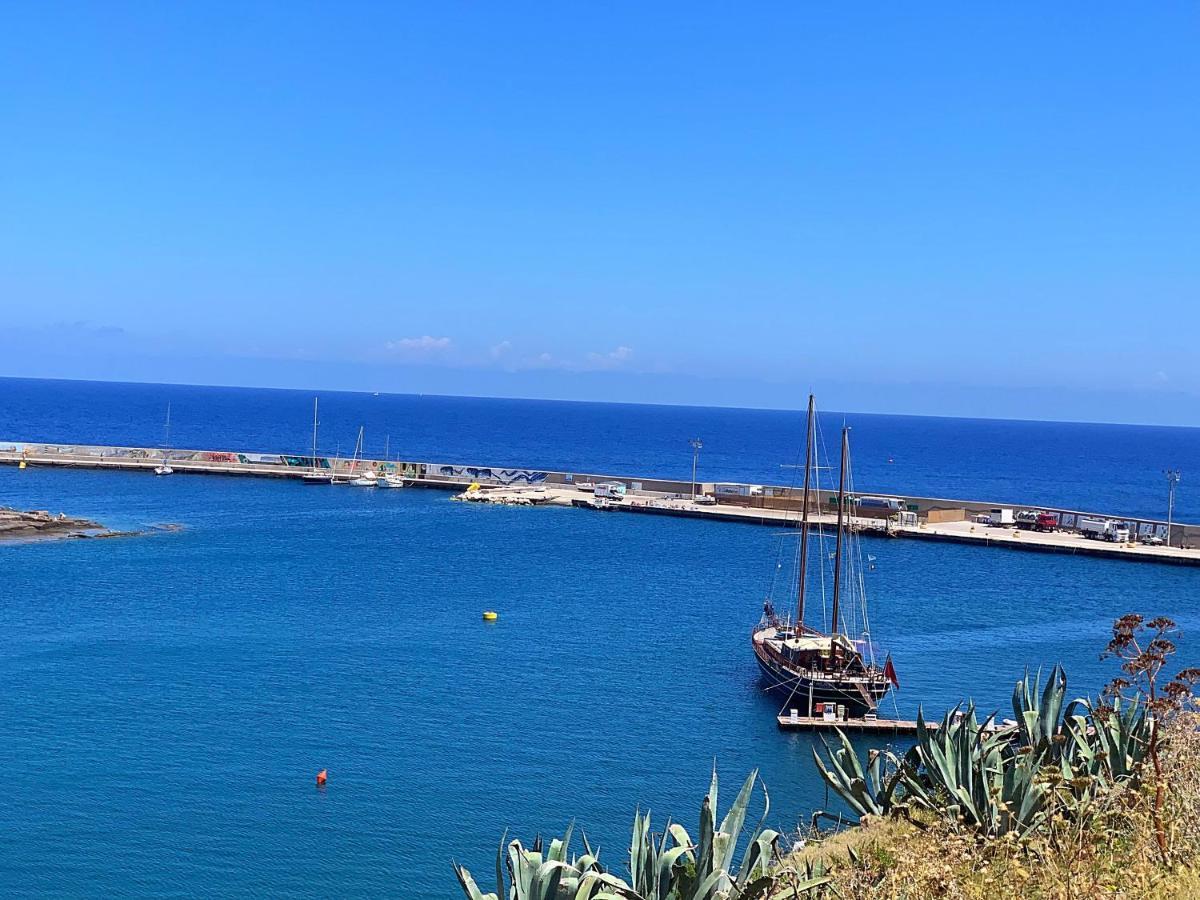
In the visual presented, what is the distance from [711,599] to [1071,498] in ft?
253

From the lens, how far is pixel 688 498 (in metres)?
82.2

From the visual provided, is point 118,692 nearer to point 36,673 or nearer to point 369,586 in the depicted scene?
point 36,673

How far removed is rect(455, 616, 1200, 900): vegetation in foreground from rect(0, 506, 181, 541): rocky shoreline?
53.8 m

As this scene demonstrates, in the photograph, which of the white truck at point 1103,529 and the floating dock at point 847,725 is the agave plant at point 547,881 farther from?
the white truck at point 1103,529

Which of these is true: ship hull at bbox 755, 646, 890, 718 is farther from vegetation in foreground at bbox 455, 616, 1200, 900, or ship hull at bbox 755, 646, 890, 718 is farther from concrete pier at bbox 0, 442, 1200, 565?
concrete pier at bbox 0, 442, 1200, 565

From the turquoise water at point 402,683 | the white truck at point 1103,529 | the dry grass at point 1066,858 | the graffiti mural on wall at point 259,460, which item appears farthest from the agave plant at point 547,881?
the graffiti mural on wall at point 259,460

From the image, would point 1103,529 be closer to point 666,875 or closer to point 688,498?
point 688,498

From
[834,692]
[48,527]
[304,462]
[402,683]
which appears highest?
[304,462]

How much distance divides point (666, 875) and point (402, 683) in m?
24.1

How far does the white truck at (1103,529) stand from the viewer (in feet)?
220

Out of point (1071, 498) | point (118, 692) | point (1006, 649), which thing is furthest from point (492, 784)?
point (1071, 498)

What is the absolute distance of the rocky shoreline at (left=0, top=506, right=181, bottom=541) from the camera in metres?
58.8

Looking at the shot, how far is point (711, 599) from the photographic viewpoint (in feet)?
157

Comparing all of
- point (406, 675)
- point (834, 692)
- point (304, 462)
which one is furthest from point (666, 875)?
point (304, 462)
